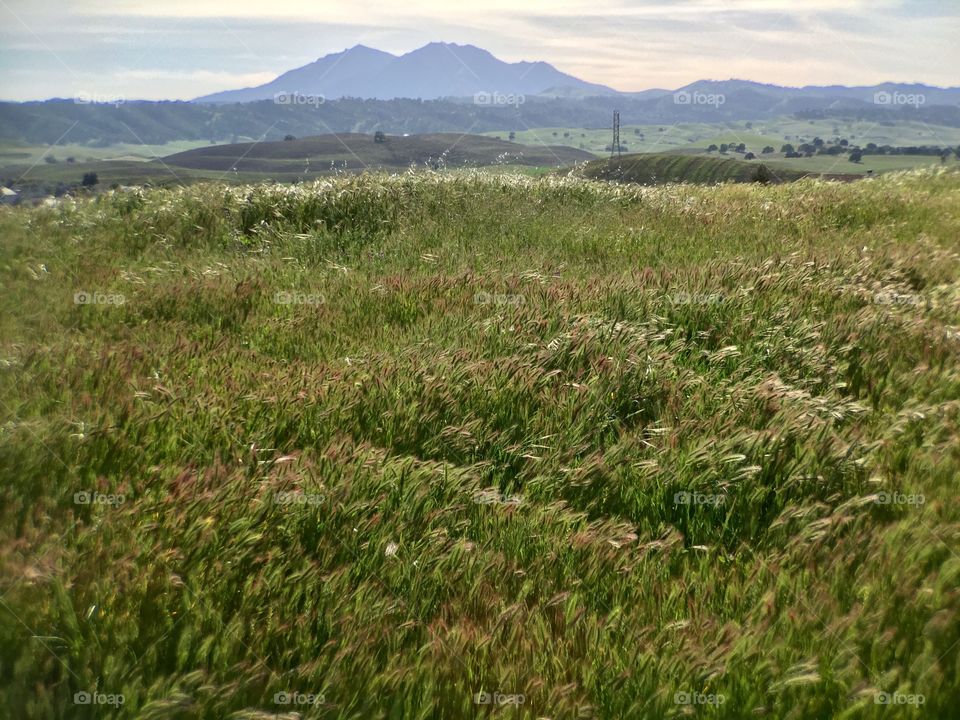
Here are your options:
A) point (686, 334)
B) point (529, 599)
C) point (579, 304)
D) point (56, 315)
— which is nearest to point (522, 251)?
point (579, 304)

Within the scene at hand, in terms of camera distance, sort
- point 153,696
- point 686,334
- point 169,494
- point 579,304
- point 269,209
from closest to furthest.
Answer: point 153,696 < point 169,494 < point 686,334 < point 579,304 < point 269,209

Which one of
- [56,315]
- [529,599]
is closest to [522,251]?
[56,315]

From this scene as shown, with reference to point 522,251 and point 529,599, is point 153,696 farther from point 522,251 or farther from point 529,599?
point 522,251

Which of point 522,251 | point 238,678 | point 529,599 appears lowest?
point 529,599

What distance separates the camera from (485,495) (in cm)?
381

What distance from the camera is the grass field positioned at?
249 centimetres

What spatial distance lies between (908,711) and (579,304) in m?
4.62

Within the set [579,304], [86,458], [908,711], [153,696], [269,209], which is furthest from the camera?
[269,209]

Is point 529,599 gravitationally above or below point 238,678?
below

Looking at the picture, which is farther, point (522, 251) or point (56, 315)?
point (522, 251)

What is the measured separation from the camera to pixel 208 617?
258 cm

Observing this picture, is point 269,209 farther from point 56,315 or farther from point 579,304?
point 579,304

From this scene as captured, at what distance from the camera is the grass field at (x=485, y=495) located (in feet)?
8.18

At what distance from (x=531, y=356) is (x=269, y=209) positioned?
8053 mm
